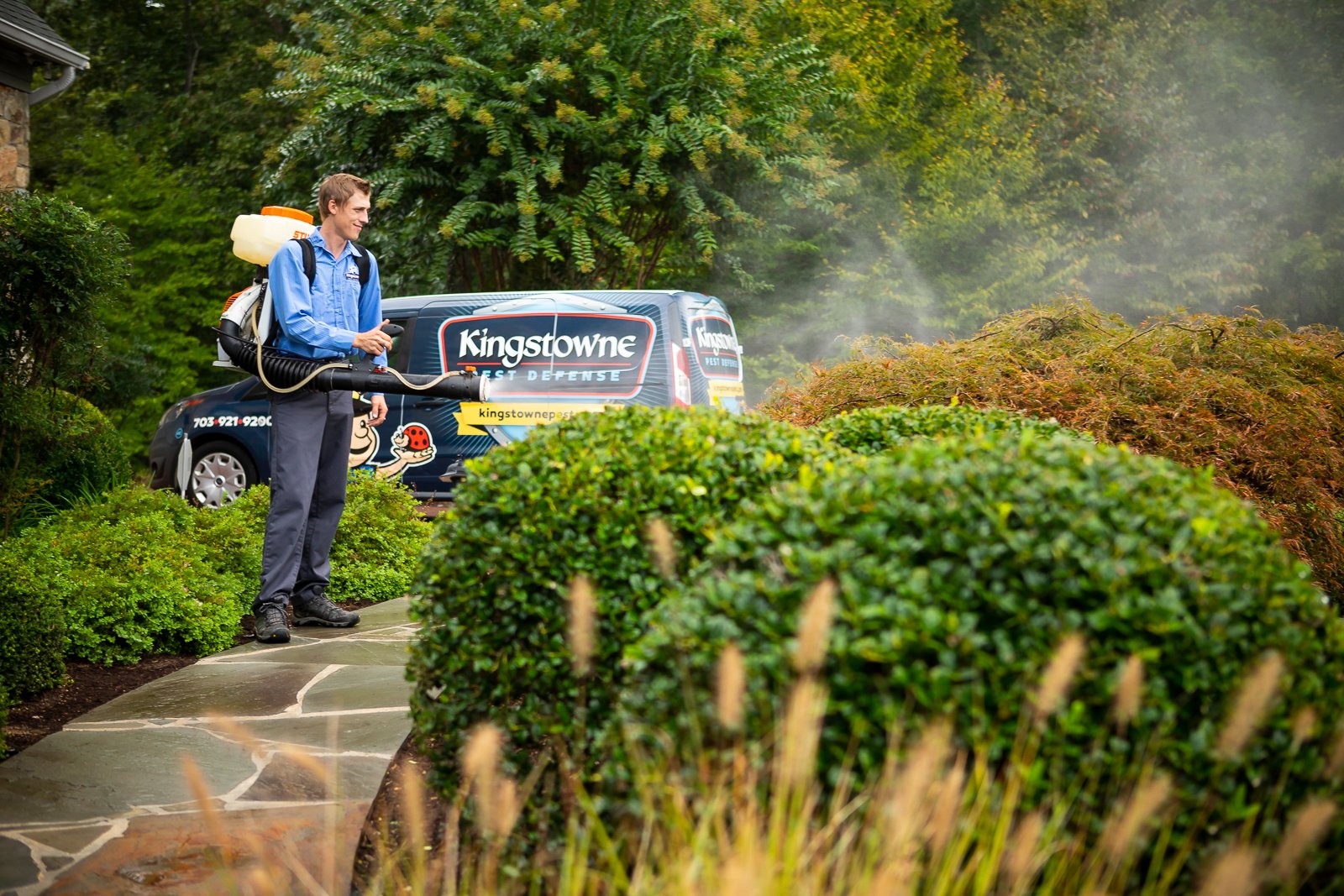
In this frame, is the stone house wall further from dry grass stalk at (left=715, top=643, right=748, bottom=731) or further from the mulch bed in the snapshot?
dry grass stalk at (left=715, top=643, right=748, bottom=731)

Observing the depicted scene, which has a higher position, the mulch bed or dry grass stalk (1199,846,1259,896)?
dry grass stalk (1199,846,1259,896)

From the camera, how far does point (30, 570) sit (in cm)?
458

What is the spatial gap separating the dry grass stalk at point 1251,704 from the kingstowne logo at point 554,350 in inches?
284

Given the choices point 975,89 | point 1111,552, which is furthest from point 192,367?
point 1111,552

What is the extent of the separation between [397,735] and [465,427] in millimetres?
6016

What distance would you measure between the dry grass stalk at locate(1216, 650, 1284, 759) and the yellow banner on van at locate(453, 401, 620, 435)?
23.7ft

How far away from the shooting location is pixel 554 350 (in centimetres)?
911

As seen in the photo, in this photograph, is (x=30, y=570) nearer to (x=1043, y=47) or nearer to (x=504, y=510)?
(x=504, y=510)

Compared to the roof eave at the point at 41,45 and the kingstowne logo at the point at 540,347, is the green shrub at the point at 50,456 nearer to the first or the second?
the kingstowne logo at the point at 540,347

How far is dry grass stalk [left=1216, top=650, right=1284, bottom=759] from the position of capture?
1703 millimetres

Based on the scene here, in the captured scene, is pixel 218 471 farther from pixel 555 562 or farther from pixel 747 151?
pixel 555 562

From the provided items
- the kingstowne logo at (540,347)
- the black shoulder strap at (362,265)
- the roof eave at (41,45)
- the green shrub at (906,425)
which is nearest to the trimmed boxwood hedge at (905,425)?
the green shrub at (906,425)

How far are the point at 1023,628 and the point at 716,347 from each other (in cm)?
729

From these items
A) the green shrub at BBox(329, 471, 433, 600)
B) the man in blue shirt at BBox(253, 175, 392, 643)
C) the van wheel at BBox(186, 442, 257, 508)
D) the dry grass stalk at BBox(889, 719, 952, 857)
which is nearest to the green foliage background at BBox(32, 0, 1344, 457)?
the man in blue shirt at BBox(253, 175, 392, 643)
